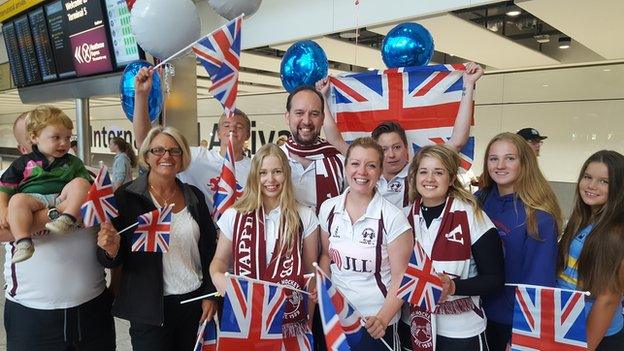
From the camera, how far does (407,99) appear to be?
2.93 meters

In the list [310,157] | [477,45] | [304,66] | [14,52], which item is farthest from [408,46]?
[14,52]

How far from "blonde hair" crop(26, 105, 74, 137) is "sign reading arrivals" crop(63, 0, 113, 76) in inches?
129

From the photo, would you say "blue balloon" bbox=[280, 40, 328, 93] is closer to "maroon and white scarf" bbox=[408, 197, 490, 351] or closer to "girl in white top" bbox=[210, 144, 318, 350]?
"girl in white top" bbox=[210, 144, 318, 350]

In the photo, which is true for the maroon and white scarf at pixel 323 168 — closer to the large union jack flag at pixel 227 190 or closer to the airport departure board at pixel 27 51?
the large union jack flag at pixel 227 190

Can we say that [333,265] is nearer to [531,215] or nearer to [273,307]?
[273,307]

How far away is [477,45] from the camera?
661cm

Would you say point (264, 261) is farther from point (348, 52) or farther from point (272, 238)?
point (348, 52)

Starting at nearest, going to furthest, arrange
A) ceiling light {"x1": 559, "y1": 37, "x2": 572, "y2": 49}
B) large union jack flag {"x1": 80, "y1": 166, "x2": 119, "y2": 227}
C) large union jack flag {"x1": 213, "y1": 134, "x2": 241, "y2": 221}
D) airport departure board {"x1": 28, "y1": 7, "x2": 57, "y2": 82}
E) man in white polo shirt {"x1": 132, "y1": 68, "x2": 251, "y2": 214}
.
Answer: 1. large union jack flag {"x1": 80, "y1": 166, "x2": 119, "y2": 227}
2. large union jack flag {"x1": 213, "y1": 134, "x2": 241, "y2": 221}
3. man in white polo shirt {"x1": 132, "y1": 68, "x2": 251, "y2": 214}
4. airport departure board {"x1": 28, "y1": 7, "x2": 57, "y2": 82}
5. ceiling light {"x1": 559, "y1": 37, "x2": 572, "y2": 49}

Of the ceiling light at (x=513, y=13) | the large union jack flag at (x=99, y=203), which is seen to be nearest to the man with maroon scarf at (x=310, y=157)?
the large union jack flag at (x=99, y=203)

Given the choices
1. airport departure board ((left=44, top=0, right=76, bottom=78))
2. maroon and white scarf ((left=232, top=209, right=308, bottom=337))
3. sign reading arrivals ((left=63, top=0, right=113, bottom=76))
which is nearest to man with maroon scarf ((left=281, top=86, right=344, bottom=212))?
maroon and white scarf ((left=232, top=209, right=308, bottom=337))

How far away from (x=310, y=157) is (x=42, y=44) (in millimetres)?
5426

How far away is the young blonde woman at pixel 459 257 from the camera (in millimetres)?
1826

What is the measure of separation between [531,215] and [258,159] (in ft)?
3.94

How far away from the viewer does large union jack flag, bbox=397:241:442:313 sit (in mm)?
1719
